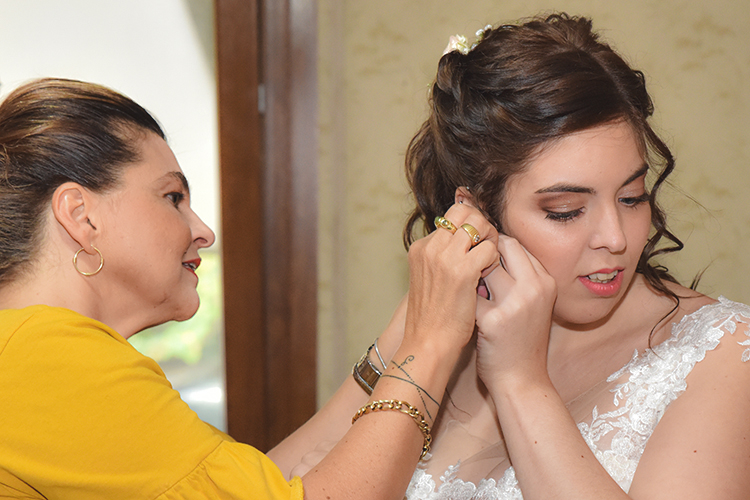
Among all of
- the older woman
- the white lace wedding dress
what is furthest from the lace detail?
the older woman

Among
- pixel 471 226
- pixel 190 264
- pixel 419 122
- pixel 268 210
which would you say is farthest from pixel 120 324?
pixel 419 122

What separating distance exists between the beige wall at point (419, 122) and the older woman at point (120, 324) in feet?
2.71

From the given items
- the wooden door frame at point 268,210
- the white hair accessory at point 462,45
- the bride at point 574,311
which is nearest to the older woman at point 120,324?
the bride at point 574,311

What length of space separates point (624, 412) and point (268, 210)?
1.33 metres

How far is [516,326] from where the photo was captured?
1026mm

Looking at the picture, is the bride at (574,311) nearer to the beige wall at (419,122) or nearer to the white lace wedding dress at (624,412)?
the white lace wedding dress at (624,412)

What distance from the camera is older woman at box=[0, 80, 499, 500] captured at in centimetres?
82

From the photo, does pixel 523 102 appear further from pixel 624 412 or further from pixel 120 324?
pixel 120 324

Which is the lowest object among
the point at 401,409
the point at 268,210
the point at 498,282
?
the point at 268,210

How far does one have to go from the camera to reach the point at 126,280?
3.61ft

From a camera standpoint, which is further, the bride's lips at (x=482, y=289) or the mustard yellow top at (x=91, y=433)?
the bride's lips at (x=482, y=289)

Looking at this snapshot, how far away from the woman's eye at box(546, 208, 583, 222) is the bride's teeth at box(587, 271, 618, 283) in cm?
12

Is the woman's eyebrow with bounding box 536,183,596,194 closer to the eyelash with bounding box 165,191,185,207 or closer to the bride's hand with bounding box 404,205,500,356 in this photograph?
the bride's hand with bounding box 404,205,500,356

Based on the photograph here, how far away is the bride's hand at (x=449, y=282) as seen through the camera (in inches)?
39.9
